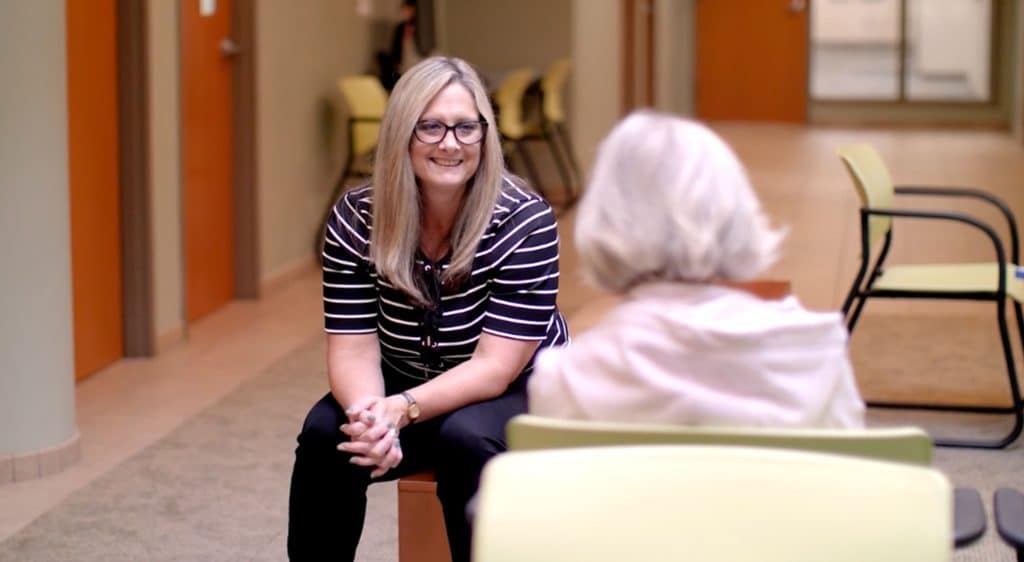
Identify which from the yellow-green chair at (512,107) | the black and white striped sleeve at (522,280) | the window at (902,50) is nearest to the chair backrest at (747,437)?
the black and white striped sleeve at (522,280)

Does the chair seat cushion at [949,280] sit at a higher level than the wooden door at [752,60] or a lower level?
lower

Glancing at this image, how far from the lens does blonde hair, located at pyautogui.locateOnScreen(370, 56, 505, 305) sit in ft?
9.18

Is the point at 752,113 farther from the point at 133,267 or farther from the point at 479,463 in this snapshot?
the point at 479,463

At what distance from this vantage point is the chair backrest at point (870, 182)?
15.0ft

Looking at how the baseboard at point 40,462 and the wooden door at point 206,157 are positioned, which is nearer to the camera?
the baseboard at point 40,462

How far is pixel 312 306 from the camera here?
22.4 feet

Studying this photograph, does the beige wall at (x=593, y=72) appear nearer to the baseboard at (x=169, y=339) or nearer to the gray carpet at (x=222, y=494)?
the baseboard at (x=169, y=339)

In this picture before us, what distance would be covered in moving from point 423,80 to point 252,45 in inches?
163

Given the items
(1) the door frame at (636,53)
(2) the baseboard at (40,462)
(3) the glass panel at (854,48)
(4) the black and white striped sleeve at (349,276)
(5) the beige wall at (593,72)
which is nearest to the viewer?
(4) the black and white striped sleeve at (349,276)

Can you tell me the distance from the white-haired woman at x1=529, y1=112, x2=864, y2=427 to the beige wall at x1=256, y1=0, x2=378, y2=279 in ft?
16.9

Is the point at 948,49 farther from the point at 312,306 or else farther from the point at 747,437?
the point at 747,437

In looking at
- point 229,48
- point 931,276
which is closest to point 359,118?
point 229,48

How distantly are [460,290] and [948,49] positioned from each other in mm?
15823

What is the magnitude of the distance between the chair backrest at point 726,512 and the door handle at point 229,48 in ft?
17.6
